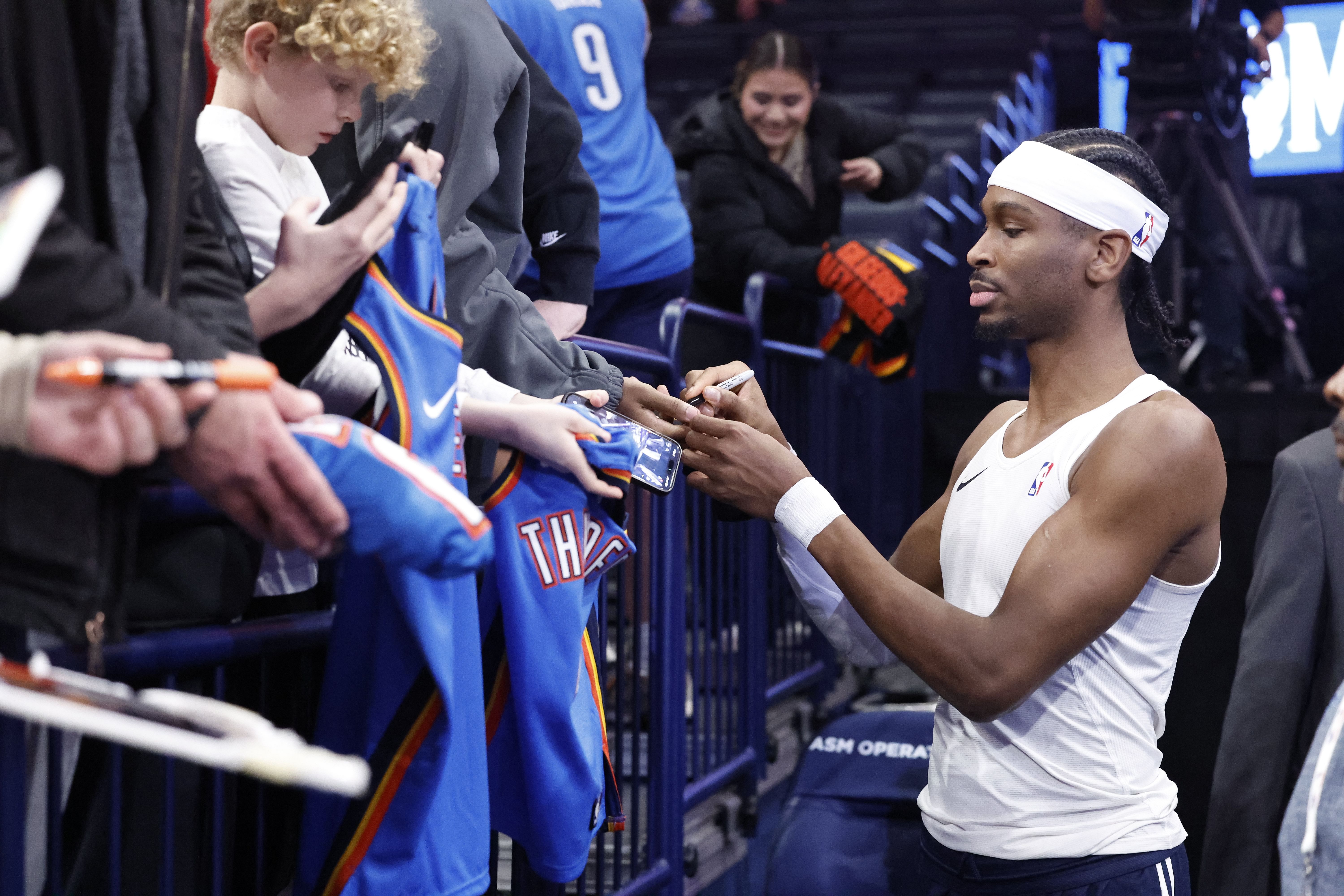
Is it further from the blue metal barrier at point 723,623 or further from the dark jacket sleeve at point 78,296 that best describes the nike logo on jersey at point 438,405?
the blue metal barrier at point 723,623

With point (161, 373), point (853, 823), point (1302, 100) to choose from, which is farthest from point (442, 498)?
point (1302, 100)

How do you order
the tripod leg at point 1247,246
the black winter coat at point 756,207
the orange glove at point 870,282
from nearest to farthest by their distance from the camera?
the orange glove at point 870,282 < the black winter coat at point 756,207 < the tripod leg at point 1247,246

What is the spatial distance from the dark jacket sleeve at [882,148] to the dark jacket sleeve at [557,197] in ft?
7.91

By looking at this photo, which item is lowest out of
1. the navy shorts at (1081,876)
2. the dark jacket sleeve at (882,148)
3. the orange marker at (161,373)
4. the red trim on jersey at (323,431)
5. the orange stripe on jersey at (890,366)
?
the navy shorts at (1081,876)

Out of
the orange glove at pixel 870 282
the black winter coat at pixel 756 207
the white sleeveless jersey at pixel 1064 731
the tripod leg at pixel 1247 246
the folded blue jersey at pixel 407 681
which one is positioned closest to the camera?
the folded blue jersey at pixel 407 681

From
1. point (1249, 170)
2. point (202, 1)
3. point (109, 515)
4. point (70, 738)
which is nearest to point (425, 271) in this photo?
point (202, 1)

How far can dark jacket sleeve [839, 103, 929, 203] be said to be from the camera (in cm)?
499

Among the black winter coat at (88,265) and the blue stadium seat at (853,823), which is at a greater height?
the black winter coat at (88,265)

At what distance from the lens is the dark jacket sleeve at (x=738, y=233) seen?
4.49m

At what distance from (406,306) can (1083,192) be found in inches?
52.8

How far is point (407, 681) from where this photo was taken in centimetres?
148

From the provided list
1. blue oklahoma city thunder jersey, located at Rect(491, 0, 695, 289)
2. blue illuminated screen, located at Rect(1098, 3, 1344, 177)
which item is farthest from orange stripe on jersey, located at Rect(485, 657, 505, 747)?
blue illuminated screen, located at Rect(1098, 3, 1344, 177)

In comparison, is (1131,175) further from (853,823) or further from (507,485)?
(853,823)

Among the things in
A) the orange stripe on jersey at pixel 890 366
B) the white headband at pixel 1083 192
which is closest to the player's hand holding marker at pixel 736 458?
the white headband at pixel 1083 192
